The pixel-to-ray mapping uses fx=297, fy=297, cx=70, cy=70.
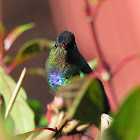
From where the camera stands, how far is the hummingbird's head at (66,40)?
1.01m

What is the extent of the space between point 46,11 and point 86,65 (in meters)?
2.44

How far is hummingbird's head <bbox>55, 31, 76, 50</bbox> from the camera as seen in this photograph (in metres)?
1.01

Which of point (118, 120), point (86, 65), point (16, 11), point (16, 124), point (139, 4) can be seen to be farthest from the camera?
point (16, 11)

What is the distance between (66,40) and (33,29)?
2252 mm

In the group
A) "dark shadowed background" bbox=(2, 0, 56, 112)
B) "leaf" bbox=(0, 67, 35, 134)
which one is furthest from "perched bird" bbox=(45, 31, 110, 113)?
"dark shadowed background" bbox=(2, 0, 56, 112)

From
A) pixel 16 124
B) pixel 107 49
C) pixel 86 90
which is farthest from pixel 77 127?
pixel 107 49

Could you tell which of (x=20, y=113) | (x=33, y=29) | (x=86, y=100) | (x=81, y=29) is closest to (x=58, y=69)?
(x=20, y=113)

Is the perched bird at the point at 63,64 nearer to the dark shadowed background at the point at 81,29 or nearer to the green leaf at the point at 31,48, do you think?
the green leaf at the point at 31,48

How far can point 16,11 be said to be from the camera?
337 centimetres

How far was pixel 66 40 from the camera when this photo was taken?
1035mm

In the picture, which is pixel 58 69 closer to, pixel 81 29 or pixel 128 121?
pixel 128 121

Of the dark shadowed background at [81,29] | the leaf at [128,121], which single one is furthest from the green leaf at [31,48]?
the dark shadowed background at [81,29]

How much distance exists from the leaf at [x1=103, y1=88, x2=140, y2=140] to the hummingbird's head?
→ 713 millimetres

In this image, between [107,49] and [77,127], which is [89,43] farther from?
[77,127]
